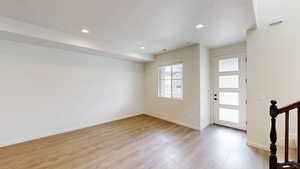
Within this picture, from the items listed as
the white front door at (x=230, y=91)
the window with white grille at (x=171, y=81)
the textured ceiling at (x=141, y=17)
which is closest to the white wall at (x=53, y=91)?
the textured ceiling at (x=141, y=17)

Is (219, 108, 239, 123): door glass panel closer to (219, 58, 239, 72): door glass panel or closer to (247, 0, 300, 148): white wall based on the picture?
(247, 0, 300, 148): white wall

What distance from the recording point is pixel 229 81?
407 centimetres

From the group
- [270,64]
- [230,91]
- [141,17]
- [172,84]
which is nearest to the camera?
[141,17]

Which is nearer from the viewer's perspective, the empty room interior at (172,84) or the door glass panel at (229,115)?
the empty room interior at (172,84)

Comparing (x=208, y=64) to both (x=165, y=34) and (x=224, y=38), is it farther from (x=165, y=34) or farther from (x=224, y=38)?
(x=165, y=34)

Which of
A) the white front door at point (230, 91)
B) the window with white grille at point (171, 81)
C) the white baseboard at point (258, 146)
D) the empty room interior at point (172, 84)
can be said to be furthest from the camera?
the window with white grille at point (171, 81)

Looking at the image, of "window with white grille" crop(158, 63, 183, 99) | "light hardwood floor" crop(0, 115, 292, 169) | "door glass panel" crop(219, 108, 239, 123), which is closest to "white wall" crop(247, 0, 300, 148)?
"light hardwood floor" crop(0, 115, 292, 169)

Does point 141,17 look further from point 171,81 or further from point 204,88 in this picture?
point 171,81

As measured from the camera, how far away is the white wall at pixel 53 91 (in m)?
3.03

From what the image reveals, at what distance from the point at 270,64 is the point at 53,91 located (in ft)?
18.0

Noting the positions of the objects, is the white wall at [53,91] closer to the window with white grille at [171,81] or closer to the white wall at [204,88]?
the window with white grille at [171,81]

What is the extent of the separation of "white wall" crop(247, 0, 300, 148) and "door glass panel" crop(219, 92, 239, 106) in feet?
3.31

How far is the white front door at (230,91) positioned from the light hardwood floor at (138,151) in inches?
18.3

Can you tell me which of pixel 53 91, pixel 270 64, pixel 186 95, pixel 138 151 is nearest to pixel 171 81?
pixel 186 95
